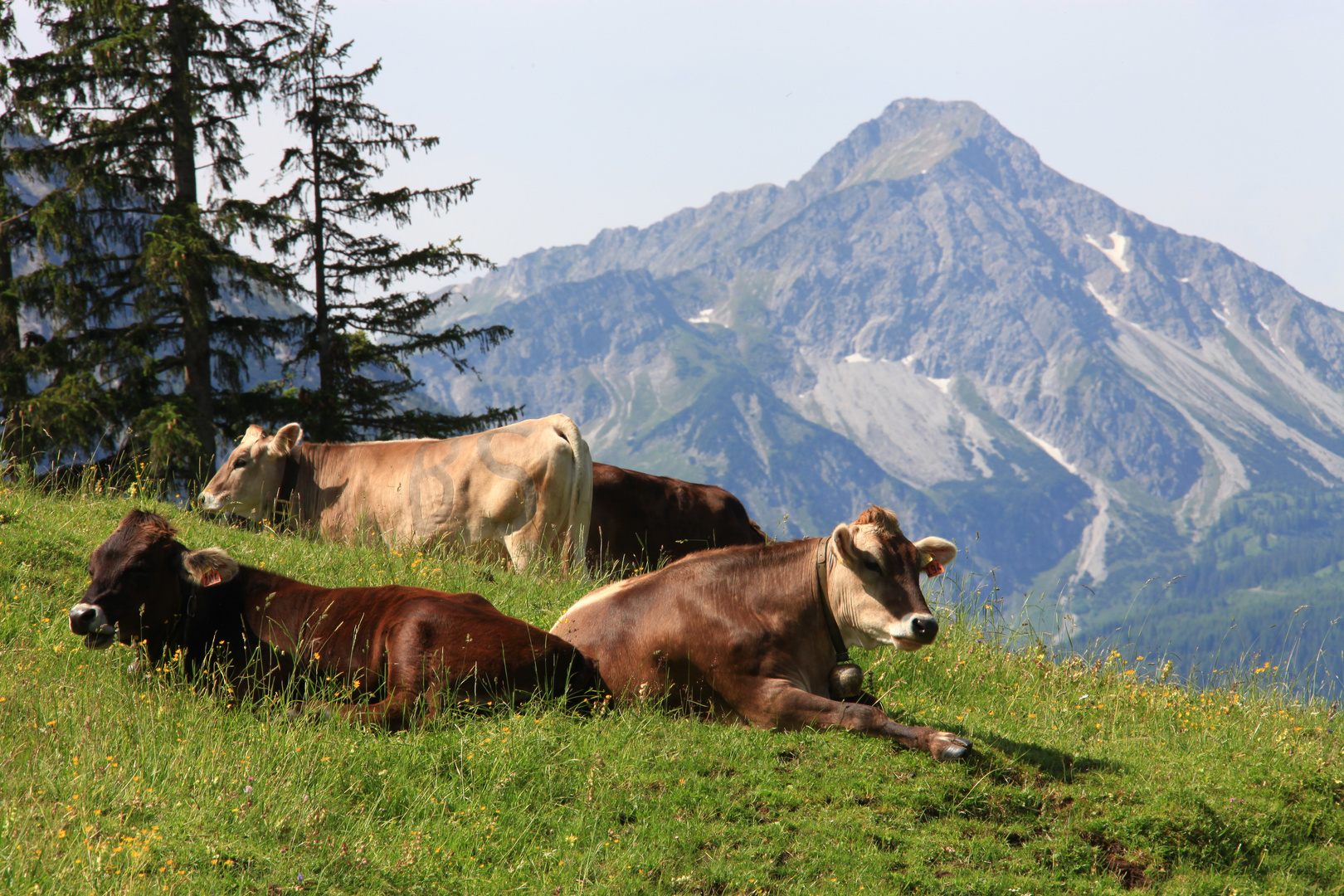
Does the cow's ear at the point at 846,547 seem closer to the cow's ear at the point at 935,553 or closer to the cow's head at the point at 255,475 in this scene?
the cow's ear at the point at 935,553

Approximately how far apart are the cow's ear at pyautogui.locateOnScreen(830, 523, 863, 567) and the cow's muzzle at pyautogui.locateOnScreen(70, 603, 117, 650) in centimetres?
506

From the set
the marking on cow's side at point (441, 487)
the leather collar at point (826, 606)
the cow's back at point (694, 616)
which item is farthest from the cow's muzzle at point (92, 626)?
the marking on cow's side at point (441, 487)

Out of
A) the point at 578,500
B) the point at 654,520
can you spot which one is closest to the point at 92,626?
the point at 578,500

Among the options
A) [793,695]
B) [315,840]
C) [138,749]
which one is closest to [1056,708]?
[793,695]

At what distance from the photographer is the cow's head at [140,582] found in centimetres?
685

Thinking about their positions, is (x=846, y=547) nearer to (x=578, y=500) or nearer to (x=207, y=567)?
(x=207, y=567)

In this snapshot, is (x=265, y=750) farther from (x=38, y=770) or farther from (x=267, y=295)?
(x=267, y=295)

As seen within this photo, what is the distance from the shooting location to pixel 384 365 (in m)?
27.1

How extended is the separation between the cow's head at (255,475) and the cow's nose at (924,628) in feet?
30.8

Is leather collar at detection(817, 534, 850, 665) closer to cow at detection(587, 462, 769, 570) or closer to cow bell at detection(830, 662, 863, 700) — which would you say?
cow bell at detection(830, 662, 863, 700)

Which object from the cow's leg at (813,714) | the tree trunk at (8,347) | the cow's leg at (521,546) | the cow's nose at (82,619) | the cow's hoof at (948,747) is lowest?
the cow's hoof at (948,747)

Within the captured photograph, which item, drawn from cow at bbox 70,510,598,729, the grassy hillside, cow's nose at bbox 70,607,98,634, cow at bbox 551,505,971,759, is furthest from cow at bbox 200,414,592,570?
cow's nose at bbox 70,607,98,634

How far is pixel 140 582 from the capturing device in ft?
23.0

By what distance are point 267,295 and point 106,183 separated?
4.12 m
